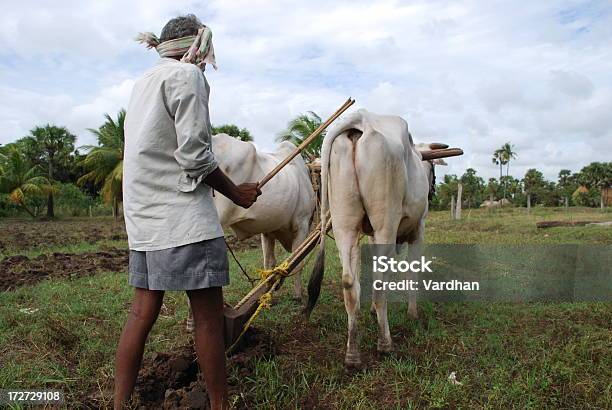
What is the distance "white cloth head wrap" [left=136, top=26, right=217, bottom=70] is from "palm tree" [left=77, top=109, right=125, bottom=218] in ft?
70.4

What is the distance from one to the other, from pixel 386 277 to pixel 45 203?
1313 inches

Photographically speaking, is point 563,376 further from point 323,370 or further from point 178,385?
point 178,385

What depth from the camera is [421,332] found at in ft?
14.0

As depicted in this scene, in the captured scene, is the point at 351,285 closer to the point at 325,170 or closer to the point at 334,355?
the point at 334,355

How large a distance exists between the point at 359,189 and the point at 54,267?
21.5ft

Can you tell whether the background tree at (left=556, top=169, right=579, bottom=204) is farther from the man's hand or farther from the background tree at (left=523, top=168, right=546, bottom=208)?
the man's hand

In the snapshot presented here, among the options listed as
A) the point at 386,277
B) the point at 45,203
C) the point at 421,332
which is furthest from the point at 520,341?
the point at 45,203

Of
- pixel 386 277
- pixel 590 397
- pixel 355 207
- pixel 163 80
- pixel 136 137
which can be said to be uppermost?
pixel 163 80

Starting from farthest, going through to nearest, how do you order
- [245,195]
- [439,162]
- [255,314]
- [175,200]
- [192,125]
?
[439,162]
[255,314]
[245,195]
[175,200]
[192,125]

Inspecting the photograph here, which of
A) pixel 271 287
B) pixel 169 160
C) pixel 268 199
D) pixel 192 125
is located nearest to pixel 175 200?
pixel 169 160

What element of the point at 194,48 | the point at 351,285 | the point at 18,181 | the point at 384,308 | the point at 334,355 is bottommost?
the point at 334,355

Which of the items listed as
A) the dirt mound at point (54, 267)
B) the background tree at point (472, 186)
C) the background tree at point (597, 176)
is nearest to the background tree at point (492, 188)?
the background tree at point (472, 186)

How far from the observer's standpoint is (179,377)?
3.12 metres

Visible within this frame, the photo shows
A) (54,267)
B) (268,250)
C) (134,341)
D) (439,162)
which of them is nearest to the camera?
(134,341)
